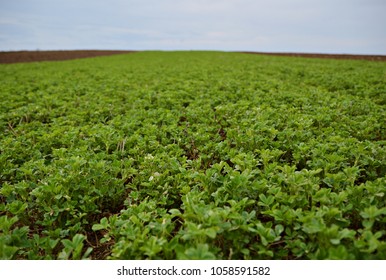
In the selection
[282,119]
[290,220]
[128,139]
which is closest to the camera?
[290,220]

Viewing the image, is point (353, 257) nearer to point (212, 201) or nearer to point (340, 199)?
point (340, 199)

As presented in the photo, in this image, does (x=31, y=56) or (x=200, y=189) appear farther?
(x=31, y=56)

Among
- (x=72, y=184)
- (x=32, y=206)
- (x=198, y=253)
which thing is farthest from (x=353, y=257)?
(x=32, y=206)

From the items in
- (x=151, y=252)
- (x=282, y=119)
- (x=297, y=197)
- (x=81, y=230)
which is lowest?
(x=81, y=230)

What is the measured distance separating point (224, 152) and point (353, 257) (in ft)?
6.81

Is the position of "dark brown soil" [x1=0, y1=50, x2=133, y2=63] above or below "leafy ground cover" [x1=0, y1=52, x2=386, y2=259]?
above

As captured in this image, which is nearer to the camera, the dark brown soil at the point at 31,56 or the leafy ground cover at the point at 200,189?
the leafy ground cover at the point at 200,189

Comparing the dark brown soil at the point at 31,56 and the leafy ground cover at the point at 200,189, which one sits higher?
the dark brown soil at the point at 31,56

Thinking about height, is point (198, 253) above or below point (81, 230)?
above

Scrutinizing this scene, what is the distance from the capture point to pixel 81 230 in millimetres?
2744

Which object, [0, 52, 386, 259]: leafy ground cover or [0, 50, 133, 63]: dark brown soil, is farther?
[0, 50, 133, 63]: dark brown soil

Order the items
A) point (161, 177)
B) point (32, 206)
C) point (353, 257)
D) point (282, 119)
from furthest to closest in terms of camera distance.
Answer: point (282, 119), point (161, 177), point (32, 206), point (353, 257)

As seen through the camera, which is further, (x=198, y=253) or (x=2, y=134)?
(x=2, y=134)

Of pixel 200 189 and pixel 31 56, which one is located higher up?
pixel 31 56
